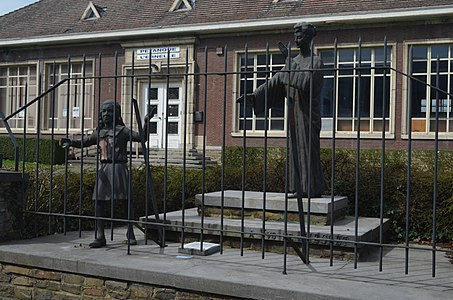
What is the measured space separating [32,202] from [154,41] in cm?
1365

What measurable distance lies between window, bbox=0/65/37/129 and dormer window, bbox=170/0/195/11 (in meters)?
6.41

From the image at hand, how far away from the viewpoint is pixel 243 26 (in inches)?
704

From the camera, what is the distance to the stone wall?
4.75m

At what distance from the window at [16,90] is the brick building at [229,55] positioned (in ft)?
0.16

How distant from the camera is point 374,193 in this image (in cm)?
782

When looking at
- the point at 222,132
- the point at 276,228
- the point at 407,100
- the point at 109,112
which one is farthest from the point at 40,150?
the point at 276,228

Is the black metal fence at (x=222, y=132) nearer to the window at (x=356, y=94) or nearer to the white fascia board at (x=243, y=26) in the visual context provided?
the window at (x=356, y=94)

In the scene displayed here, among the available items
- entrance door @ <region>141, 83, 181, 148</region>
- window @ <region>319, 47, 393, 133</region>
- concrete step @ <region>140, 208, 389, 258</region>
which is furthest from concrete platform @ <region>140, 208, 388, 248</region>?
entrance door @ <region>141, 83, 181, 148</region>

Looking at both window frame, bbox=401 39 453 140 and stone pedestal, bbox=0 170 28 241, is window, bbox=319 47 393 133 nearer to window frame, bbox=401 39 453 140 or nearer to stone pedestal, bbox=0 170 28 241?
window frame, bbox=401 39 453 140

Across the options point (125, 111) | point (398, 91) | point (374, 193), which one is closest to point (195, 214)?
point (374, 193)

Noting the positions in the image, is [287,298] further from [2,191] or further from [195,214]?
[2,191]

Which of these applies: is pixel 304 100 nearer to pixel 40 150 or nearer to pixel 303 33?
pixel 303 33

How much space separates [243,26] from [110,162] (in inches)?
506

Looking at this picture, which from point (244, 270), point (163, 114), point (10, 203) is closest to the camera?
point (244, 270)
